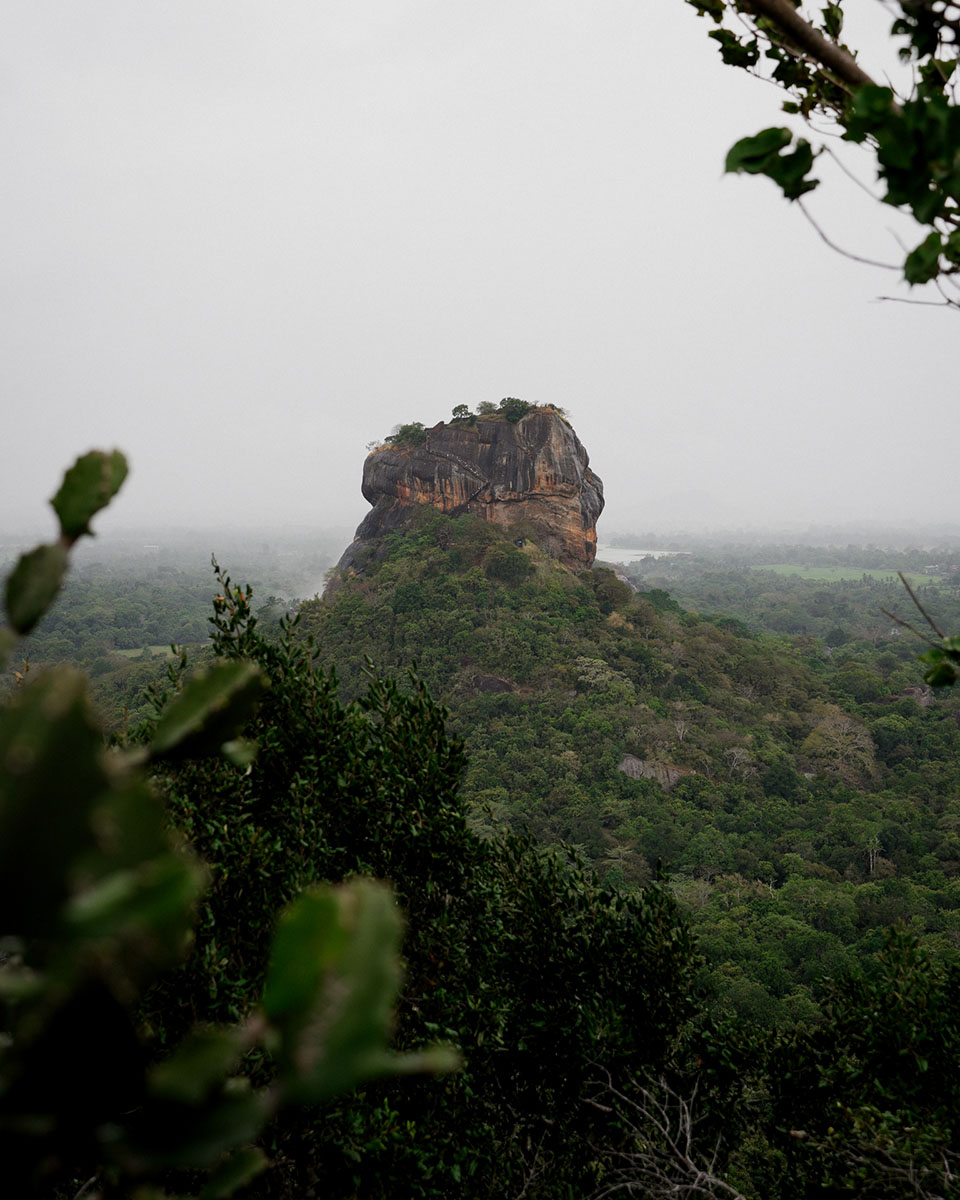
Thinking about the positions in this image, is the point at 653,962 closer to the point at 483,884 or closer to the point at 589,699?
the point at 483,884

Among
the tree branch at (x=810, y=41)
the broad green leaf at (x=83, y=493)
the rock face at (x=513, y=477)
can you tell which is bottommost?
the broad green leaf at (x=83, y=493)

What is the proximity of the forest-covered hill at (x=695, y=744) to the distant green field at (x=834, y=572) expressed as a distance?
6939 cm

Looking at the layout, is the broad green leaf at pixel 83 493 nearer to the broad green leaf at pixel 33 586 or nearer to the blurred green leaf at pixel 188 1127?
the broad green leaf at pixel 33 586

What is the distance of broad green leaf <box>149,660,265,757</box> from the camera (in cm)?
100

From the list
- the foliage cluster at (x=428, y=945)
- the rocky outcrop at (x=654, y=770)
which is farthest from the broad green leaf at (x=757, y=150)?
the rocky outcrop at (x=654, y=770)

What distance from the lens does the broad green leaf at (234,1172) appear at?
76 centimetres

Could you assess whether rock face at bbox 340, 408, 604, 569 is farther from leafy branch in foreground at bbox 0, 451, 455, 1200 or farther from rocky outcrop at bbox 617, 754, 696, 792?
leafy branch in foreground at bbox 0, 451, 455, 1200

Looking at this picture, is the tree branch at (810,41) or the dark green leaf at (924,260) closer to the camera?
the dark green leaf at (924,260)

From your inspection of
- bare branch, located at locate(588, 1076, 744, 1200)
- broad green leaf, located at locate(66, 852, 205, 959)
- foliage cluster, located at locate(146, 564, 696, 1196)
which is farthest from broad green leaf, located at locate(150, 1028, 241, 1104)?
bare branch, located at locate(588, 1076, 744, 1200)

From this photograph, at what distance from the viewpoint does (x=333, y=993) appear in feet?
1.80

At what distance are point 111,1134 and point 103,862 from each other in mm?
317

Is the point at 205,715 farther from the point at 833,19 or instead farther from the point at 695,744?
the point at 695,744

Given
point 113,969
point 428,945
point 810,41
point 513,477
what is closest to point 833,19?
point 810,41

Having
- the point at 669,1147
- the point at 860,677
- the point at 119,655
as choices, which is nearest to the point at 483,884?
the point at 669,1147
